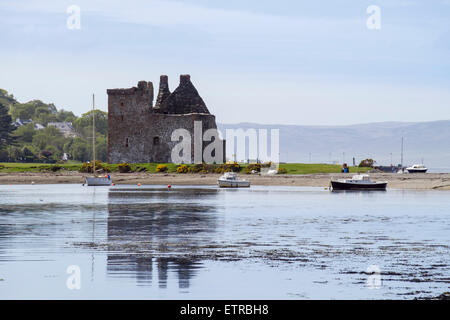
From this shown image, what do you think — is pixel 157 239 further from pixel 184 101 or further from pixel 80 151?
pixel 80 151

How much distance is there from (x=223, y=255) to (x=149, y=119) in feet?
317

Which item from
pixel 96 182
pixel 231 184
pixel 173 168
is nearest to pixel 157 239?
pixel 231 184

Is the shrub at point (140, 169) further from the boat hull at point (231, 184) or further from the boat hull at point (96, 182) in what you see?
the boat hull at point (231, 184)

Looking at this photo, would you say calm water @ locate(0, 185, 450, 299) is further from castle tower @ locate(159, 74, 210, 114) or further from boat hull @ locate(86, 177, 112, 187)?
castle tower @ locate(159, 74, 210, 114)

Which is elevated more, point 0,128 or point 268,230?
point 0,128

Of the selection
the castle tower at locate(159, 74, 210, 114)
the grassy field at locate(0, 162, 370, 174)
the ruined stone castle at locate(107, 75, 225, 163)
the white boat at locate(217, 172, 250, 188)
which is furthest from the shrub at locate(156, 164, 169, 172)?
the white boat at locate(217, 172, 250, 188)

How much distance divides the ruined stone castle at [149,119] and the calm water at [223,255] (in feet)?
243

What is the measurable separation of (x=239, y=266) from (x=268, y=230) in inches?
482

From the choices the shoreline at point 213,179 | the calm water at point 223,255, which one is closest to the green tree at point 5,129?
the shoreline at point 213,179

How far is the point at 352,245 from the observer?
26828 mm

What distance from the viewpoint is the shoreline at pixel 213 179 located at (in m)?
92.1

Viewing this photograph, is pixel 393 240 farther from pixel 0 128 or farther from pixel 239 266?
pixel 0 128

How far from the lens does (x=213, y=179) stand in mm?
98938
